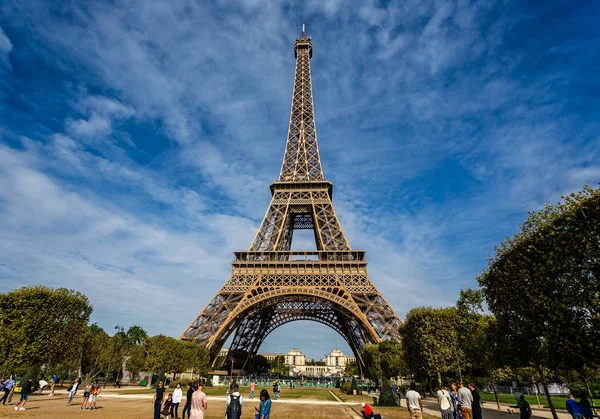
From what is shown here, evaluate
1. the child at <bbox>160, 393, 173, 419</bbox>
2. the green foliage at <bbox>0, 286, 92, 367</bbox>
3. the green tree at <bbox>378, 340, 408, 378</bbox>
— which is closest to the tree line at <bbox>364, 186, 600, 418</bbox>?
the child at <bbox>160, 393, 173, 419</bbox>

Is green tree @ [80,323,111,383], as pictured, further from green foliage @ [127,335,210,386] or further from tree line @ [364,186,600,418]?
tree line @ [364,186,600,418]

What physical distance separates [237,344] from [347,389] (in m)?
18.3

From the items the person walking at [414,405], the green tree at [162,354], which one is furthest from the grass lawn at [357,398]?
the green tree at [162,354]

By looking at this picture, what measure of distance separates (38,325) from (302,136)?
42695 millimetres

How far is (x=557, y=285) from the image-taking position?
12.9 m

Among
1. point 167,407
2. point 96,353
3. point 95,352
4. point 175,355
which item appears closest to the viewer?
point 167,407

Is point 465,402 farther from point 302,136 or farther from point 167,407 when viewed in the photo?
point 302,136

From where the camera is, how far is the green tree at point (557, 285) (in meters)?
11.9

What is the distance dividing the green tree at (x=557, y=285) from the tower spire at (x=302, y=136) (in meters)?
36.6

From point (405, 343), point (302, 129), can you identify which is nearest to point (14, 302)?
point (405, 343)

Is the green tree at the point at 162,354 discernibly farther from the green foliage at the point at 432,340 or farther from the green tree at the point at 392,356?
the green foliage at the point at 432,340

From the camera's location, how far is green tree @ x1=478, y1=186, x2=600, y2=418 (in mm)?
11867

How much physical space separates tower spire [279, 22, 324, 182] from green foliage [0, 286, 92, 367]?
32481 mm

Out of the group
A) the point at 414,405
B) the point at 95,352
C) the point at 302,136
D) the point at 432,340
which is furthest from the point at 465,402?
the point at 302,136
